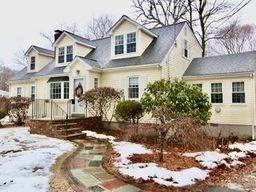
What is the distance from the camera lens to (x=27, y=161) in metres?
7.46

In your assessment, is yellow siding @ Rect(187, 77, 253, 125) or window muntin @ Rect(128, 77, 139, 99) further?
window muntin @ Rect(128, 77, 139, 99)

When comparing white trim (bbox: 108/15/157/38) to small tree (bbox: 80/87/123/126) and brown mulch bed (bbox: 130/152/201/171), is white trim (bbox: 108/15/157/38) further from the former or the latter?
brown mulch bed (bbox: 130/152/201/171)

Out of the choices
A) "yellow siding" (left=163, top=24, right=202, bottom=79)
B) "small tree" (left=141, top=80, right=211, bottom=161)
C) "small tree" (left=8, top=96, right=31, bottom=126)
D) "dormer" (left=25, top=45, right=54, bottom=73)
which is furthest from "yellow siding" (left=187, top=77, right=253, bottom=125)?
"dormer" (left=25, top=45, right=54, bottom=73)

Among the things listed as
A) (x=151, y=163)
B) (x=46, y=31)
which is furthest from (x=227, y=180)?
(x=46, y=31)

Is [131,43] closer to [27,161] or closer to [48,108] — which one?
[48,108]

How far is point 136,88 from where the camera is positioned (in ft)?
52.1

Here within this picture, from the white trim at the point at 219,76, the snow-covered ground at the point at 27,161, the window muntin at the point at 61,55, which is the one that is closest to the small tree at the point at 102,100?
the snow-covered ground at the point at 27,161

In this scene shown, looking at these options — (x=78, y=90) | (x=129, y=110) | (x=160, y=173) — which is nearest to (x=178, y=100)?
(x=129, y=110)

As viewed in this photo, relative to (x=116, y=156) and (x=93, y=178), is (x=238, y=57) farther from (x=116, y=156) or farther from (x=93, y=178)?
(x=93, y=178)

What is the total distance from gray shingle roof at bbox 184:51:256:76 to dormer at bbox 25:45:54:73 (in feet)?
39.0

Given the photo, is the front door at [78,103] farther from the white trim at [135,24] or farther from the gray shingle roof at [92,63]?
the white trim at [135,24]

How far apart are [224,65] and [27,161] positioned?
12.6 metres

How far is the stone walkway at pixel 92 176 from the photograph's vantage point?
561 cm

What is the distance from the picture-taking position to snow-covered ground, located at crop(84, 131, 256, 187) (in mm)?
6121
